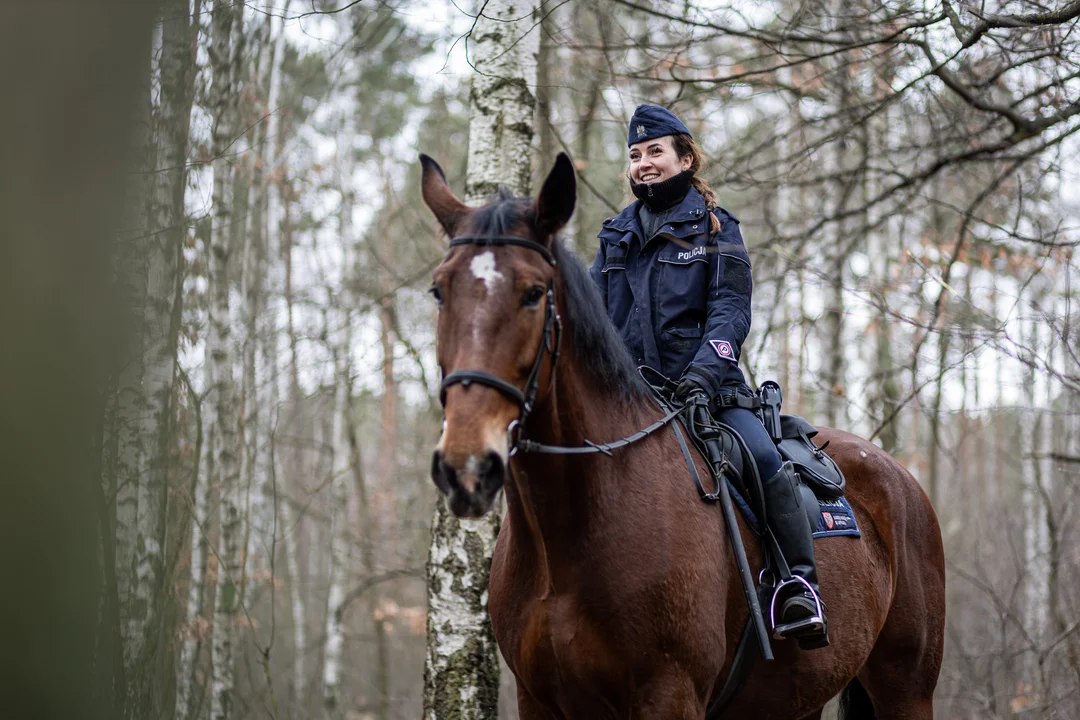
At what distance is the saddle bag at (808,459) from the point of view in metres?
4.59

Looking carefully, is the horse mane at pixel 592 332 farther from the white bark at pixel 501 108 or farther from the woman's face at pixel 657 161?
the white bark at pixel 501 108

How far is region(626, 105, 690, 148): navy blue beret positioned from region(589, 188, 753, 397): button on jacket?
0.34m

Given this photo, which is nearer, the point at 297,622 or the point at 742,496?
the point at 742,496

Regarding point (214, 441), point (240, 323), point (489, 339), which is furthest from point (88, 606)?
point (240, 323)

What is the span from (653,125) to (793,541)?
7.18 feet

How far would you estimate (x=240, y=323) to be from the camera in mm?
12305

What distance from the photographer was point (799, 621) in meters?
3.78

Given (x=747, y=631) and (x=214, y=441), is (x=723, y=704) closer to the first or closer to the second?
(x=747, y=631)

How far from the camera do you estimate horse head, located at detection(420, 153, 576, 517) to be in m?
2.67

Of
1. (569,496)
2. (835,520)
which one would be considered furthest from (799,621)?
(569,496)

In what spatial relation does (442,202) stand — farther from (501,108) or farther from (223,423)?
(223,423)

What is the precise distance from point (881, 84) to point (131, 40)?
788 centimetres

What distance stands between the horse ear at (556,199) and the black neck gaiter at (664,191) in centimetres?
121

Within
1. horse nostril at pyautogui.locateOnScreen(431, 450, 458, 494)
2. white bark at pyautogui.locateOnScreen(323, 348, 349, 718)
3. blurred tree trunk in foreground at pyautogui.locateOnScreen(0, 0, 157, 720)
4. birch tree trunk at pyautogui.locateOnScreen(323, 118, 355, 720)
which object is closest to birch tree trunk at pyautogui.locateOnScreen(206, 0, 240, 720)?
white bark at pyautogui.locateOnScreen(323, 348, 349, 718)
